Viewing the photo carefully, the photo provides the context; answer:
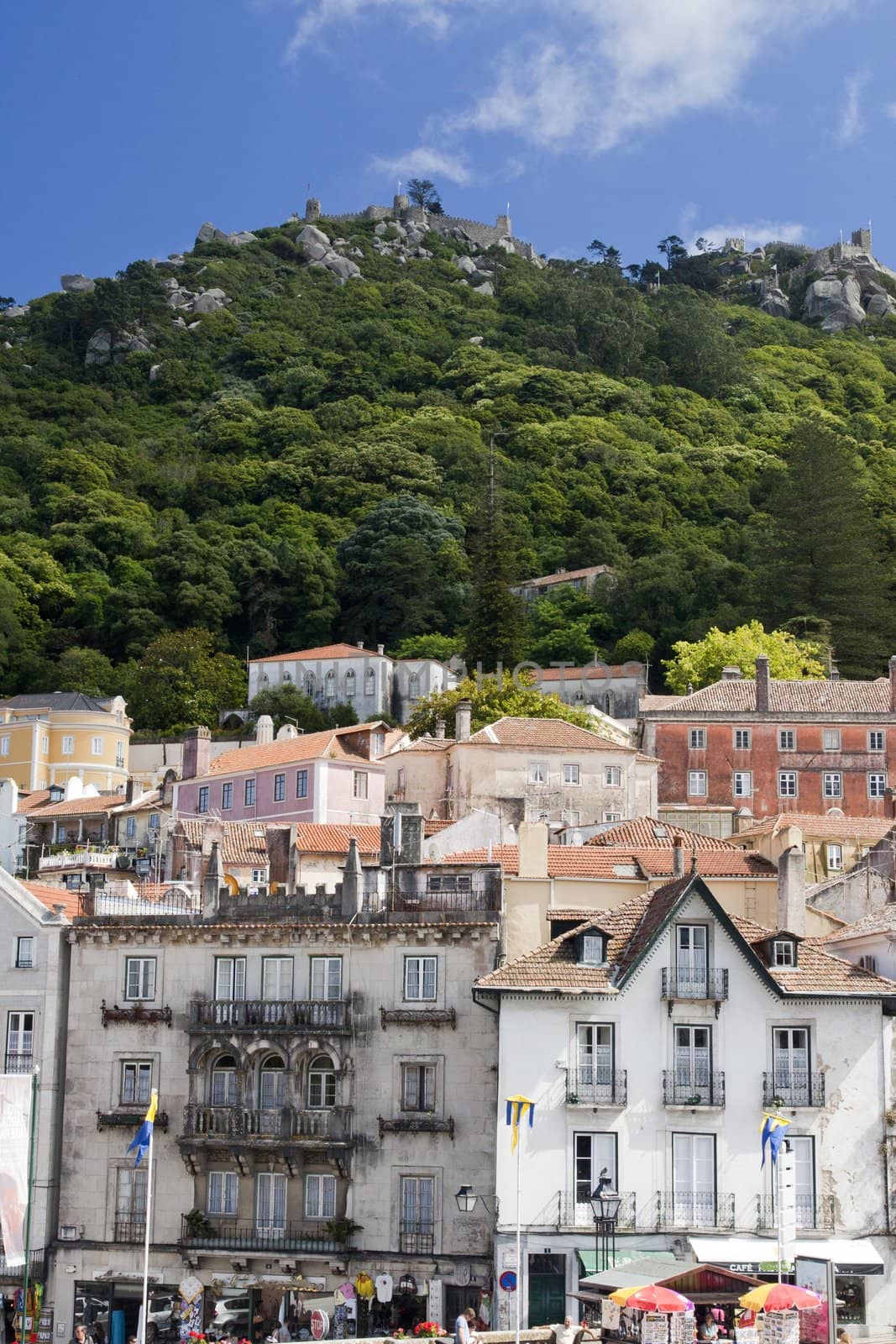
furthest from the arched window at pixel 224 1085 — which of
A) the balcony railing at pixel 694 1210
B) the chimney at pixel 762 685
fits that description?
the chimney at pixel 762 685

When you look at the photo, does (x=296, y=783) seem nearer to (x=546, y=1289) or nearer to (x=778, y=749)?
(x=778, y=749)

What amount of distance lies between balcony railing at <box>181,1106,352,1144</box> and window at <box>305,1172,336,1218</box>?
3.25 feet

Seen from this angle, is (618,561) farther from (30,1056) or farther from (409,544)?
(30,1056)

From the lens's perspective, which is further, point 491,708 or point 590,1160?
point 491,708

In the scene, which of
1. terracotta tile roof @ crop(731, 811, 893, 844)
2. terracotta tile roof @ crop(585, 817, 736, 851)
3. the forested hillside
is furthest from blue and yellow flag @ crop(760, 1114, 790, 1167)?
the forested hillside

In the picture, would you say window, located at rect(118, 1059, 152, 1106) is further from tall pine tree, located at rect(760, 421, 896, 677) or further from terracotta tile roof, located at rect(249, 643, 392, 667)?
terracotta tile roof, located at rect(249, 643, 392, 667)

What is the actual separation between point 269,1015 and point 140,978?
3408 millimetres

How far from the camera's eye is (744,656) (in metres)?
97.2

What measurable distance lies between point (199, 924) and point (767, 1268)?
1449 centimetres

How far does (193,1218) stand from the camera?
41.0m

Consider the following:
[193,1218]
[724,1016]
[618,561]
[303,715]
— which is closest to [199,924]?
[193,1218]

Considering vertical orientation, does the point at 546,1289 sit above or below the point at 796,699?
below

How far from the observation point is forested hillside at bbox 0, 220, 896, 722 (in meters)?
117

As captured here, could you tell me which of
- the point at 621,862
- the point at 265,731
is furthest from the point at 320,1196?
the point at 265,731
